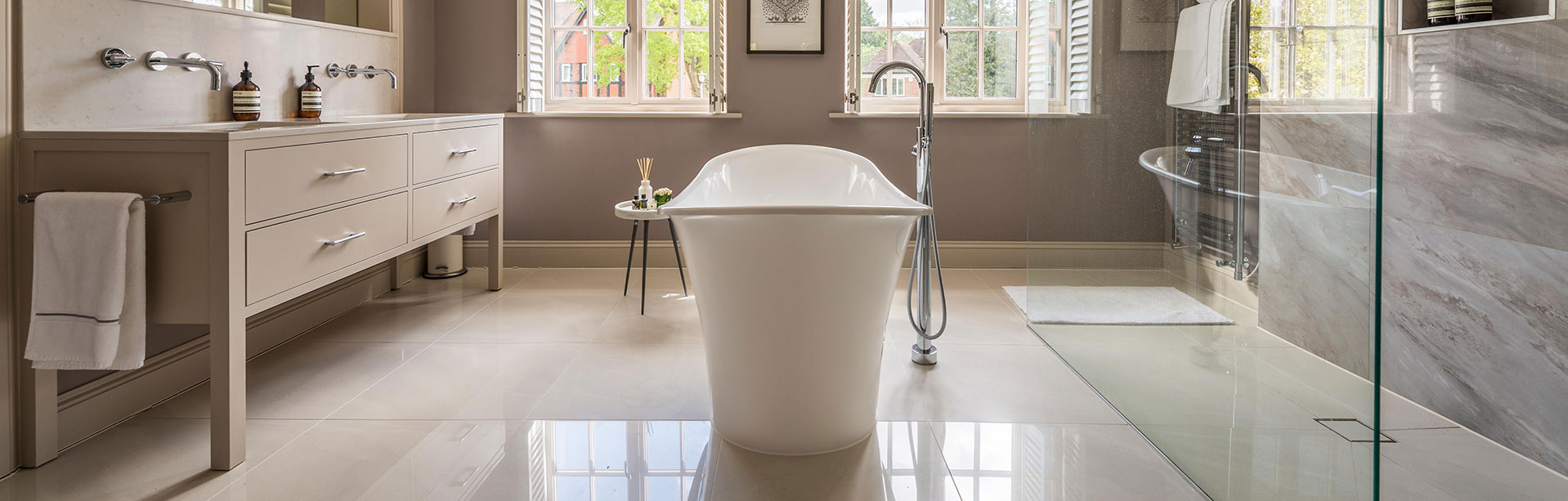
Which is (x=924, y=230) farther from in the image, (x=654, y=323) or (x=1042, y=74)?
(x=654, y=323)

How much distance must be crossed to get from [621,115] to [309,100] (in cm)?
173

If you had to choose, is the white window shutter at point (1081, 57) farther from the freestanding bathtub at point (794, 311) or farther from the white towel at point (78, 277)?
the white towel at point (78, 277)

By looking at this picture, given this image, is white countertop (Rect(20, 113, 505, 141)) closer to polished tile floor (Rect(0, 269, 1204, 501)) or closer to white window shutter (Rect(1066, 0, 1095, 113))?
polished tile floor (Rect(0, 269, 1204, 501))

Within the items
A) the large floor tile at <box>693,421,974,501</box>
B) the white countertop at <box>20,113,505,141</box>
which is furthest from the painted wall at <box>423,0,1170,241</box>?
the large floor tile at <box>693,421,974,501</box>

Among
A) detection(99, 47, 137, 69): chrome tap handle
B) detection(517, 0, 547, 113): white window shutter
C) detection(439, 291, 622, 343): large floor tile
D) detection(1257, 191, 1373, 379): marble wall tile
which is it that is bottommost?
detection(439, 291, 622, 343): large floor tile

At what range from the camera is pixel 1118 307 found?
2.55 meters

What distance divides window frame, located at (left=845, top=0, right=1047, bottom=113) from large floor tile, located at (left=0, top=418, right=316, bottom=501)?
322 cm

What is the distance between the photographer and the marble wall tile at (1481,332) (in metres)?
2.07

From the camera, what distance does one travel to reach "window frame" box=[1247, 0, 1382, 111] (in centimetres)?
148

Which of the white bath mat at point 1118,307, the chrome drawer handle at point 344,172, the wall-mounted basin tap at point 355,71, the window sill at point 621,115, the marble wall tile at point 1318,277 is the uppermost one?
the wall-mounted basin tap at point 355,71

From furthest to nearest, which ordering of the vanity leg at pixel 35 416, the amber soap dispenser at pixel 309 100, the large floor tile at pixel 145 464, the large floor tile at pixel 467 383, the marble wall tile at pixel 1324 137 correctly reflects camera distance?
the amber soap dispenser at pixel 309 100
the large floor tile at pixel 467 383
the vanity leg at pixel 35 416
the large floor tile at pixel 145 464
the marble wall tile at pixel 1324 137

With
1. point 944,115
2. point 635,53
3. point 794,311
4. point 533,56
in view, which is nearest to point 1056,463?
point 794,311

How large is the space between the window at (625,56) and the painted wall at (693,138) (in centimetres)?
13

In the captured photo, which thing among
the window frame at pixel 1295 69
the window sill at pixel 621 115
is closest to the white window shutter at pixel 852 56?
the window sill at pixel 621 115
